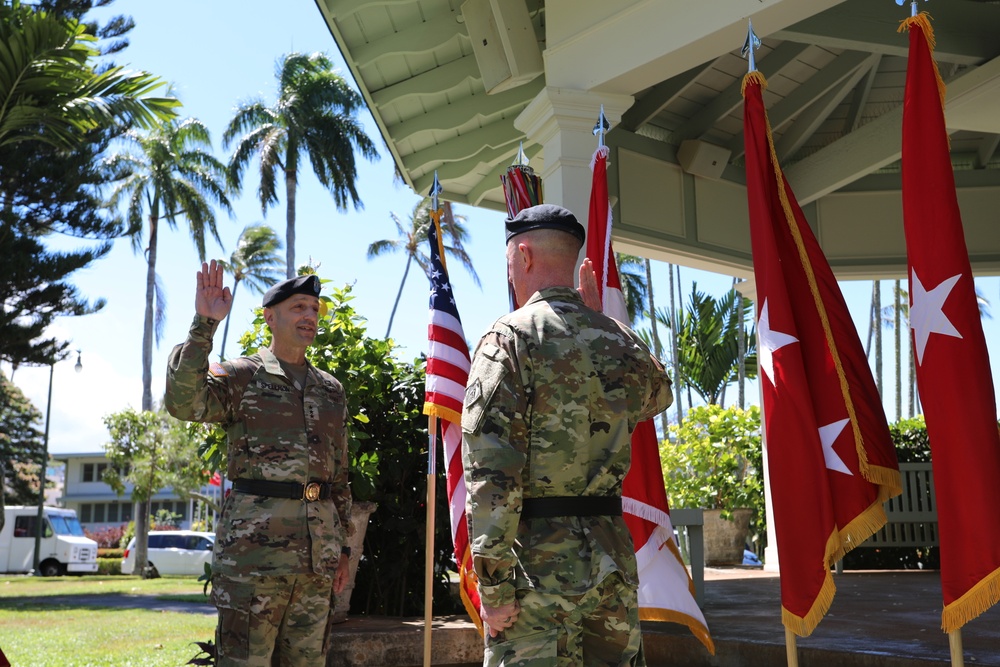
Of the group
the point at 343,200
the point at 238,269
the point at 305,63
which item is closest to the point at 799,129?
the point at 343,200

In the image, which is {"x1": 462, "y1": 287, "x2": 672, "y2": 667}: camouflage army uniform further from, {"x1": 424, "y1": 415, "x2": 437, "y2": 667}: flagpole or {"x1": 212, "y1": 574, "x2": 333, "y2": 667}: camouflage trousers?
{"x1": 424, "y1": 415, "x2": 437, "y2": 667}: flagpole

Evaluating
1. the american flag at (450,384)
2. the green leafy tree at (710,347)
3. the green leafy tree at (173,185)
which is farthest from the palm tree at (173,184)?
the american flag at (450,384)

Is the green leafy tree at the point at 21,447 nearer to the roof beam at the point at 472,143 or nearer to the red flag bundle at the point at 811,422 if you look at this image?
the roof beam at the point at 472,143

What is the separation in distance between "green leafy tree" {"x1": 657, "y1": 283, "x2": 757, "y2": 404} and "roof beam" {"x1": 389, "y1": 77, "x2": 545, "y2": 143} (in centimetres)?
2047

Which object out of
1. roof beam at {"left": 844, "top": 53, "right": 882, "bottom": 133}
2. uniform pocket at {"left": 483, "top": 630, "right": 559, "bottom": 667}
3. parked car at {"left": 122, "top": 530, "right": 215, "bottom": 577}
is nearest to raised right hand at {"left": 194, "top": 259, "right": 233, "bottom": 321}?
uniform pocket at {"left": 483, "top": 630, "right": 559, "bottom": 667}

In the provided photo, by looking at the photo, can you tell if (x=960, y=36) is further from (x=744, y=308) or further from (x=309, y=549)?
(x=744, y=308)

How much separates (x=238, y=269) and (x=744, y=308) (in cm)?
2738

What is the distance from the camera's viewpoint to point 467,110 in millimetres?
8273

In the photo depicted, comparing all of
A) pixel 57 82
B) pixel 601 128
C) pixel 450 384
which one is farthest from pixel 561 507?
pixel 57 82

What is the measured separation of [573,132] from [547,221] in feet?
10.1

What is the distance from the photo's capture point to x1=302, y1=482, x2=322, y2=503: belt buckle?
373cm

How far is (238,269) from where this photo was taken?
46.9 meters

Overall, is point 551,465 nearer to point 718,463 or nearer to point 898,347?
point 718,463

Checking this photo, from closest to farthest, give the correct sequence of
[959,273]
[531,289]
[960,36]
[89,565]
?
1. [531,289]
2. [959,273]
3. [960,36]
4. [89,565]
